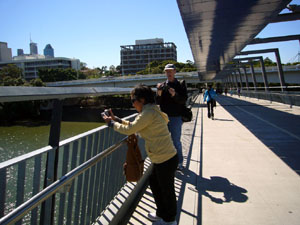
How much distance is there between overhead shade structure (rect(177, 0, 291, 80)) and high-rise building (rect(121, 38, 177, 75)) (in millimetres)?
129296

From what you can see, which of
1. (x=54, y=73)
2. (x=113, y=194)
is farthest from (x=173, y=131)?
(x=54, y=73)

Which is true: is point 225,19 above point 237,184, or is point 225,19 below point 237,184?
above

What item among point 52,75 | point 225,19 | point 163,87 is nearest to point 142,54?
point 52,75

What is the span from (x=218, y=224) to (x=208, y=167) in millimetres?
2110

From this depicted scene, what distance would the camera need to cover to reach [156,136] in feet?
8.82

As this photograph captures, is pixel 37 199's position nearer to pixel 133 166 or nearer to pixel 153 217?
pixel 133 166

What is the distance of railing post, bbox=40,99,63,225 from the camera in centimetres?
196

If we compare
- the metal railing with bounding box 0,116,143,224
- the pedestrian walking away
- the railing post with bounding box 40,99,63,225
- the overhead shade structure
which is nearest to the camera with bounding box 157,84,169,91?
the metal railing with bounding box 0,116,143,224

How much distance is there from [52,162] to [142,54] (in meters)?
147

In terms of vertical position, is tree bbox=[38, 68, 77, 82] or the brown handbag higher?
tree bbox=[38, 68, 77, 82]

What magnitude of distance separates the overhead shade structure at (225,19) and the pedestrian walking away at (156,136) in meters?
6.94

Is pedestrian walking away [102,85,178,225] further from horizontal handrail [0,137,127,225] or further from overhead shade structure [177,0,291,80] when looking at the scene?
overhead shade structure [177,0,291,80]

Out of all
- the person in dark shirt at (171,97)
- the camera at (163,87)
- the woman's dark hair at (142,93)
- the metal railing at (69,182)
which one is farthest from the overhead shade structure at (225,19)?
the metal railing at (69,182)

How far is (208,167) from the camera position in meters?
5.12
